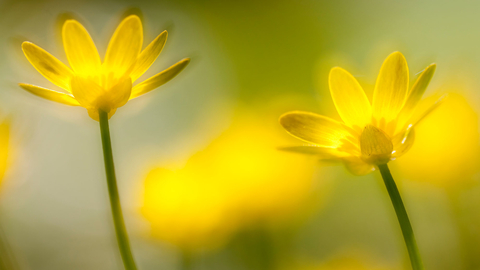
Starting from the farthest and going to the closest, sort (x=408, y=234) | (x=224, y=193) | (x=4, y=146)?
(x=224, y=193) → (x=4, y=146) → (x=408, y=234)

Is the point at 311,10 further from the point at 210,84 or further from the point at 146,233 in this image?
the point at 146,233

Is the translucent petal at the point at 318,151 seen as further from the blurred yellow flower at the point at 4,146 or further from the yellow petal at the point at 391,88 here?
the blurred yellow flower at the point at 4,146

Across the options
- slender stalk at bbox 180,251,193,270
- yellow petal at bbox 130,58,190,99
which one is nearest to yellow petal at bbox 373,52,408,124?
yellow petal at bbox 130,58,190,99

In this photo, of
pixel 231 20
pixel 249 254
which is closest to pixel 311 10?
pixel 231 20

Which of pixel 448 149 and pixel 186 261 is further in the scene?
pixel 448 149

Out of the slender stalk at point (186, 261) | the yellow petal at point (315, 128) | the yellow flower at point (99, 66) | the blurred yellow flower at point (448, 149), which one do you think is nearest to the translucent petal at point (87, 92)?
the yellow flower at point (99, 66)

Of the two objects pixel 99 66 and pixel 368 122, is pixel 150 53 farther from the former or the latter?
pixel 368 122

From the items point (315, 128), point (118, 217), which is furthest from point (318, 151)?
point (118, 217)

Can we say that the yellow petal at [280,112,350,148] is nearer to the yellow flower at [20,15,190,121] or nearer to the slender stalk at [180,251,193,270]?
the yellow flower at [20,15,190,121]

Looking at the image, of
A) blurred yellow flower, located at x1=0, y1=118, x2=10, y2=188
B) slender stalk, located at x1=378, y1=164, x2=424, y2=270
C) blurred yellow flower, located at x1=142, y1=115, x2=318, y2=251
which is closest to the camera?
slender stalk, located at x1=378, y1=164, x2=424, y2=270
